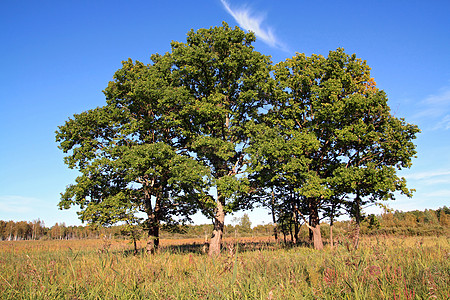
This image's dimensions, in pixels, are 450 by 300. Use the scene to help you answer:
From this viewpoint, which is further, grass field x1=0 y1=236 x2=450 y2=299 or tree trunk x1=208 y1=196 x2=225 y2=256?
tree trunk x1=208 y1=196 x2=225 y2=256

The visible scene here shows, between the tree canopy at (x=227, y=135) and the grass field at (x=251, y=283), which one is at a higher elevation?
the tree canopy at (x=227, y=135)

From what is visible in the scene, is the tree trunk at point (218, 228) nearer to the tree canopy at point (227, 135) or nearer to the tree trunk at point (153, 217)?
the tree canopy at point (227, 135)

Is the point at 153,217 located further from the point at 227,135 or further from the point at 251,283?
the point at 251,283

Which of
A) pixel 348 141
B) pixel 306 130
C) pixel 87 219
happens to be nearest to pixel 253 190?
pixel 306 130

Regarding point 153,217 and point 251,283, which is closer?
point 251,283

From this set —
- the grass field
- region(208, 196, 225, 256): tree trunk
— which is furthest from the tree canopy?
the grass field

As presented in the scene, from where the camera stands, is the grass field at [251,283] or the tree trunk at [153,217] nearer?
the grass field at [251,283]

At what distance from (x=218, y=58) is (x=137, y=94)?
20.7 feet

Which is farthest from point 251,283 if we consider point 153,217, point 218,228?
point 153,217

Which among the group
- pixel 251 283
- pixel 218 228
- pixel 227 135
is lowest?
pixel 218 228

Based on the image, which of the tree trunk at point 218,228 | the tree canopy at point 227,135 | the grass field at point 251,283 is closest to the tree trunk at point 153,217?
the tree canopy at point 227,135

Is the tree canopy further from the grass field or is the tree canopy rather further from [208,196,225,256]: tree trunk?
the grass field

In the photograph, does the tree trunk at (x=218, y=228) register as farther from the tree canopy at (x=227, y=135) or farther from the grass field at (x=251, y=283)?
the grass field at (x=251, y=283)

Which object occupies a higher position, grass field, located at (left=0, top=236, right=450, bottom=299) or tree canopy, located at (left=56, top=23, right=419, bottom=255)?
tree canopy, located at (left=56, top=23, right=419, bottom=255)
